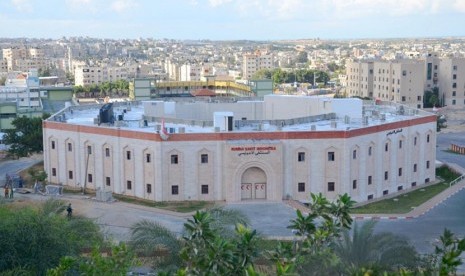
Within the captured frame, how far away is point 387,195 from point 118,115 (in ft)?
62.7

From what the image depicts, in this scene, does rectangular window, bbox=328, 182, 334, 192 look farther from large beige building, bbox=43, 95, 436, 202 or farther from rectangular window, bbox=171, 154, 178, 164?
rectangular window, bbox=171, 154, 178, 164

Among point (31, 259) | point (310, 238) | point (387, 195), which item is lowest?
point (387, 195)

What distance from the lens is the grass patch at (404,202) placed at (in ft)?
125

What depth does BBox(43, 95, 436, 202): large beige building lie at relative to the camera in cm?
3906

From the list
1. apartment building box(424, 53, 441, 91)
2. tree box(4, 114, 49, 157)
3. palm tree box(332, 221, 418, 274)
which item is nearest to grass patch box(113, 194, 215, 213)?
tree box(4, 114, 49, 157)

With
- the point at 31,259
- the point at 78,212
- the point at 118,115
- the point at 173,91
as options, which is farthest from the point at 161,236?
the point at 173,91

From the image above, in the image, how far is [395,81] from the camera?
324 feet

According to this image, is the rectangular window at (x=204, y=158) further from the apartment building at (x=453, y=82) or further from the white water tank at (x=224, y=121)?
the apartment building at (x=453, y=82)

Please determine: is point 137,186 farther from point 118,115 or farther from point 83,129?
point 118,115

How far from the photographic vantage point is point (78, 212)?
121ft

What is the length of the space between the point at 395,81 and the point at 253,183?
212ft

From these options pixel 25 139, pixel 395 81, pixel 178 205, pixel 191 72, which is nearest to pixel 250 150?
pixel 178 205

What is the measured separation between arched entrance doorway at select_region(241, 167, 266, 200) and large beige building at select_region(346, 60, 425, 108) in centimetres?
6225

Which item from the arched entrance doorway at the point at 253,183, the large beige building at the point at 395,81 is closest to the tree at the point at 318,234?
the arched entrance doorway at the point at 253,183
